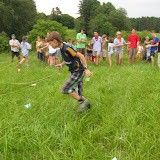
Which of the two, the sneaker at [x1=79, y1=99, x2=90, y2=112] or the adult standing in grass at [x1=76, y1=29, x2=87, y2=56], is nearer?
the sneaker at [x1=79, y1=99, x2=90, y2=112]

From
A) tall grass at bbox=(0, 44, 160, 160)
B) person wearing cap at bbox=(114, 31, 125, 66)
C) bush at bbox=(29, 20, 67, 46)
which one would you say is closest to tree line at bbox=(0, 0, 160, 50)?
bush at bbox=(29, 20, 67, 46)

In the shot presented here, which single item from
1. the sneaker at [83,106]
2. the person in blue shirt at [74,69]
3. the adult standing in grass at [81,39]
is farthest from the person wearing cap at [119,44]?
the sneaker at [83,106]

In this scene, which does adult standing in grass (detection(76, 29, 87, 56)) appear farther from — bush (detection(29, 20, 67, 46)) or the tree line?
bush (detection(29, 20, 67, 46))

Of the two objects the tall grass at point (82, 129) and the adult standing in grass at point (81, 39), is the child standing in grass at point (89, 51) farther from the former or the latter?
the tall grass at point (82, 129)

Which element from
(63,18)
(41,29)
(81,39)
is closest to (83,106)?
(81,39)

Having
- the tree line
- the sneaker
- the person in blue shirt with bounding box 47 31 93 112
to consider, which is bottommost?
the sneaker

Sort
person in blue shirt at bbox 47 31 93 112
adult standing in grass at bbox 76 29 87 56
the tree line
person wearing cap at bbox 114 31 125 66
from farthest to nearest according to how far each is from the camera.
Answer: the tree line < adult standing in grass at bbox 76 29 87 56 < person wearing cap at bbox 114 31 125 66 < person in blue shirt at bbox 47 31 93 112

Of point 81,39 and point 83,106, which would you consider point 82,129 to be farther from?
point 81,39

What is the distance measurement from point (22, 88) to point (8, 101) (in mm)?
918

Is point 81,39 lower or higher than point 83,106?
higher

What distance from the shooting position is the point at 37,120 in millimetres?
2740

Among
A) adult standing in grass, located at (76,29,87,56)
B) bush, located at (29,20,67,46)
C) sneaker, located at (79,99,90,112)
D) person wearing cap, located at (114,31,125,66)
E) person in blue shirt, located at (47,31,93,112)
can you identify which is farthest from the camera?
bush, located at (29,20,67,46)

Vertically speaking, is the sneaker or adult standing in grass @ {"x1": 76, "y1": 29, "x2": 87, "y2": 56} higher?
adult standing in grass @ {"x1": 76, "y1": 29, "x2": 87, "y2": 56}

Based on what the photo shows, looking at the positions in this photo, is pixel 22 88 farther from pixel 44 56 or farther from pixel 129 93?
pixel 44 56
